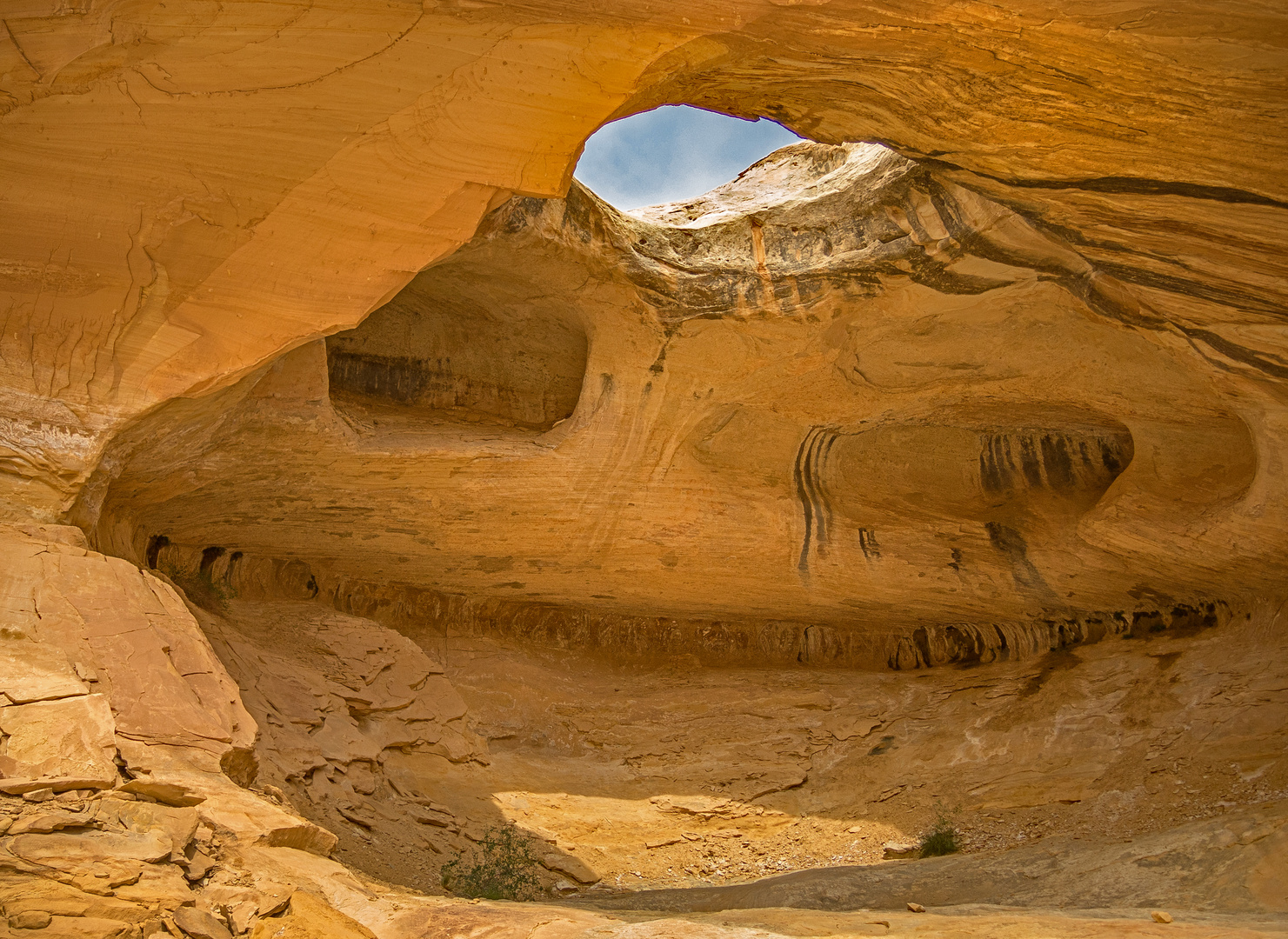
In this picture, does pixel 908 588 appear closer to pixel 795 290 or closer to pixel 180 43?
pixel 795 290

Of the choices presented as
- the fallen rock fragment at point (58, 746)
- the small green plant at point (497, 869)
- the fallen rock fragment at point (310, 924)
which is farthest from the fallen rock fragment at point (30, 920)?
the small green plant at point (497, 869)

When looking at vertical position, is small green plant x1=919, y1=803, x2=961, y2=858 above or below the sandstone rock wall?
below

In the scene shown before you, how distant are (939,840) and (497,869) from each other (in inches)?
109

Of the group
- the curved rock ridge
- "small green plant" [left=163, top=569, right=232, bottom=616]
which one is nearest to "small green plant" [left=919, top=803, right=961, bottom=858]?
the curved rock ridge

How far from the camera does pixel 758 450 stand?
7.90 m

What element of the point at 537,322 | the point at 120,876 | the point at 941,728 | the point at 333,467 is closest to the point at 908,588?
the point at 941,728

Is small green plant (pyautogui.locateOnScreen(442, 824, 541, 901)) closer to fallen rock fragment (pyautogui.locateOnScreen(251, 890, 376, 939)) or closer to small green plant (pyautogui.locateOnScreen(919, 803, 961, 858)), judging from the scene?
fallen rock fragment (pyautogui.locateOnScreen(251, 890, 376, 939))

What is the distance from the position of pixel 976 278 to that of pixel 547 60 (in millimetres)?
3285

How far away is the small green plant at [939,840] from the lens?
621cm

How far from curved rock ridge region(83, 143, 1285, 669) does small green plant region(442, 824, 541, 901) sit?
2395mm

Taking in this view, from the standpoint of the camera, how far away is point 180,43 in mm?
4715

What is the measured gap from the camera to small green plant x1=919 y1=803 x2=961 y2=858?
6.21 meters

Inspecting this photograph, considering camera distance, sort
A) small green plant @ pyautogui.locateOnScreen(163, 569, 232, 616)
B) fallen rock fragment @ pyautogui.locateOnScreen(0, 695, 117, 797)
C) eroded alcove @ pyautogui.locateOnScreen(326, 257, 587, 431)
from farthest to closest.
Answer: eroded alcove @ pyautogui.locateOnScreen(326, 257, 587, 431) → small green plant @ pyautogui.locateOnScreen(163, 569, 232, 616) → fallen rock fragment @ pyautogui.locateOnScreen(0, 695, 117, 797)

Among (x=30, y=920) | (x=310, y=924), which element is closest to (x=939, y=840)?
(x=310, y=924)
